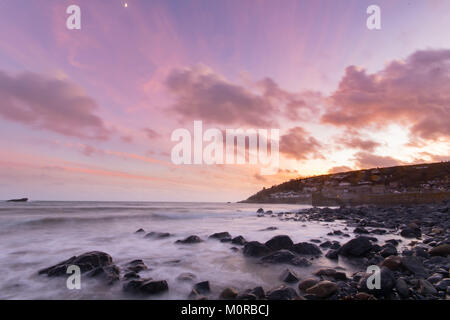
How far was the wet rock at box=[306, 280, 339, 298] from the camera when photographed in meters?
3.66

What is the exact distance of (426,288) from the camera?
142 inches

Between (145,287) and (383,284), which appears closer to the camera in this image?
(383,284)

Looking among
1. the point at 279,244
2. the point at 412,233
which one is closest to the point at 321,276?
the point at 279,244

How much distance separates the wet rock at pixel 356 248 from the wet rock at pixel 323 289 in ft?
10.1

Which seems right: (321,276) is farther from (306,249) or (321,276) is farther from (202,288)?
(202,288)

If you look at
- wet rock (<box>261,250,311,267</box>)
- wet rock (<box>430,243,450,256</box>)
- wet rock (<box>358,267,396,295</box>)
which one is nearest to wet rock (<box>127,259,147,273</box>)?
wet rock (<box>261,250,311,267</box>)

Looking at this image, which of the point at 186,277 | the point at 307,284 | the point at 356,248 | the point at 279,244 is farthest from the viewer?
the point at 279,244

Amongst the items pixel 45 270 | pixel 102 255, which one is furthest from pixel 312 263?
pixel 45 270

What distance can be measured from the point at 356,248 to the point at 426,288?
2686 millimetres

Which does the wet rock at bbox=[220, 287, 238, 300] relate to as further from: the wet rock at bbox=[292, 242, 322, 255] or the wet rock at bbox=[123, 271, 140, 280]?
the wet rock at bbox=[292, 242, 322, 255]

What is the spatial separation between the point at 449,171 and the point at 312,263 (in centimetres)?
7254

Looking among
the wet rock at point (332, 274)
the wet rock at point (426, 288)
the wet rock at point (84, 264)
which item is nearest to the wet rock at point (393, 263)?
the wet rock at point (426, 288)
